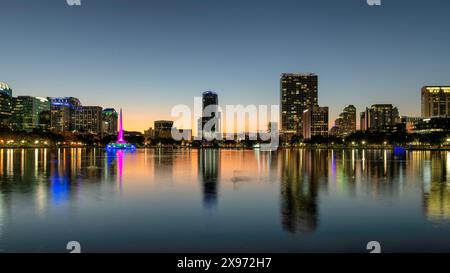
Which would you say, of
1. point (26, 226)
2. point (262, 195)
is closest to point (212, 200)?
point (262, 195)

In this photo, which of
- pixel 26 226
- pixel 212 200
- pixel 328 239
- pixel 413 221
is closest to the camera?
pixel 328 239

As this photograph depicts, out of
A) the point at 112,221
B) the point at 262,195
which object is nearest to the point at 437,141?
the point at 262,195

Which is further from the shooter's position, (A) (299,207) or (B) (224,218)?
(A) (299,207)

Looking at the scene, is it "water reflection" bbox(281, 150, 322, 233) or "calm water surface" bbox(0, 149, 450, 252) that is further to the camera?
"water reflection" bbox(281, 150, 322, 233)

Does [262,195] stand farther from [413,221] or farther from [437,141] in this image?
[437,141]

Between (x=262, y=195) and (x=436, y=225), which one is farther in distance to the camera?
(x=262, y=195)

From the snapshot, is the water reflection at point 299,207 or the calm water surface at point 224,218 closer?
the calm water surface at point 224,218

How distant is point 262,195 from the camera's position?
25.5 metres

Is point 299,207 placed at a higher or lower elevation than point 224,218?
higher

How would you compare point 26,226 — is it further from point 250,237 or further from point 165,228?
point 250,237
